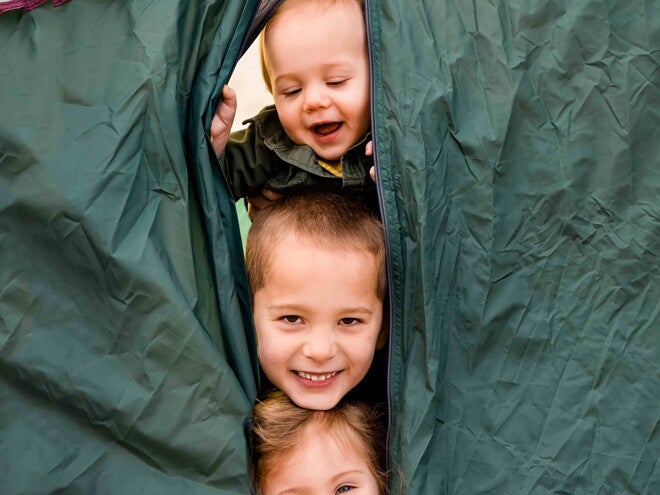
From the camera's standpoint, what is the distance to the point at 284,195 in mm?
1868

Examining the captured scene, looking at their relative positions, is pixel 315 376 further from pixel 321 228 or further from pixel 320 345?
pixel 321 228

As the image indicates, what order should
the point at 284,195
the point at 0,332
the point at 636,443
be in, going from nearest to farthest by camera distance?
the point at 0,332, the point at 636,443, the point at 284,195

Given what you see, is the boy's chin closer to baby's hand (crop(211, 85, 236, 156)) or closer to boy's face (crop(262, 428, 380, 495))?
boy's face (crop(262, 428, 380, 495))

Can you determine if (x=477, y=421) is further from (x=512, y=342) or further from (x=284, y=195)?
(x=284, y=195)

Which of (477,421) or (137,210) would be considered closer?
(137,210)

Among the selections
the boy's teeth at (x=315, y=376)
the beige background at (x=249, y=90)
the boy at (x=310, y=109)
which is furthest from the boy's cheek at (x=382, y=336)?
the beige background at (x=249, y=90)

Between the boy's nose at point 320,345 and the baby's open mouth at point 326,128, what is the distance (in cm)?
37

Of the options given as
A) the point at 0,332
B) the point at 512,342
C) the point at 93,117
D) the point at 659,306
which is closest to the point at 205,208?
the point at 93,117

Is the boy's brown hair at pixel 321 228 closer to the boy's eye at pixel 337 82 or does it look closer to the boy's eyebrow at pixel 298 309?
the boy's eyebrow at pixel 298 309

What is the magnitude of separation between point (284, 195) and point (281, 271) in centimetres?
A: 22

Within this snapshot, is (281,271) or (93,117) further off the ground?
(93,117)

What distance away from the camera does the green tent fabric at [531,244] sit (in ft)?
5.29

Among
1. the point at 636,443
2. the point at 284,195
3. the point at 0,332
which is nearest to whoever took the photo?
the point at 0,332

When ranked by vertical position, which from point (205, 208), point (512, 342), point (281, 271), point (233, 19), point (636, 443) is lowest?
point (636, 443)
